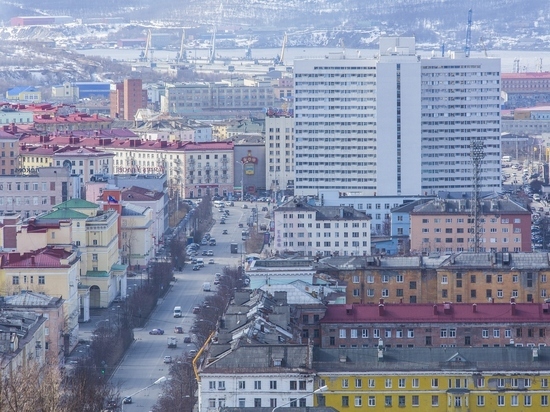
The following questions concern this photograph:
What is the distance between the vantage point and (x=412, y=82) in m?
55.9

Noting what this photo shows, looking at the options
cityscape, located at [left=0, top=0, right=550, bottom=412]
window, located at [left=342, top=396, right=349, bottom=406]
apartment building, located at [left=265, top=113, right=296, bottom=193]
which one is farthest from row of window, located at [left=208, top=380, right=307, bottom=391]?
apartment building, located at [left=265, top=113, right=296, bottom=193]

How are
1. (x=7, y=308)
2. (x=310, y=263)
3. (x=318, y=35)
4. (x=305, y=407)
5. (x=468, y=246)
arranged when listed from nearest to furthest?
(x=305, y=407), (x=7, y=308), (x=310, y=263), (x=468, y=246), (x=318, y=35)

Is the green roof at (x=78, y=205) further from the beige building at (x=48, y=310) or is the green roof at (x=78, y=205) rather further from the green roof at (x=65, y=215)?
the beige building at (x=48, y=310)

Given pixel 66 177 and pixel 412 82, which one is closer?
pixel 66 177

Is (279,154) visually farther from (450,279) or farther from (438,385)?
(438,385)

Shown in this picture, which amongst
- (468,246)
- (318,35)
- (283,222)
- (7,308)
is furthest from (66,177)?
(318,35)

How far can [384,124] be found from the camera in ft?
184

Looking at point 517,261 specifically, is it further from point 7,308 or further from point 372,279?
point 7,308

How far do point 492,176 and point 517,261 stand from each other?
2090 cm

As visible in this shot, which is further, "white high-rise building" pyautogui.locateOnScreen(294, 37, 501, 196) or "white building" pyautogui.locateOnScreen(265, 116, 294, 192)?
"white building" pyautogui.locateOnScreen(265, 116, 294, 192)

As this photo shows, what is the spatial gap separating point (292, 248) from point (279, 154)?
18.9 meters

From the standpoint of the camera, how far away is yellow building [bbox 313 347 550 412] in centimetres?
2677

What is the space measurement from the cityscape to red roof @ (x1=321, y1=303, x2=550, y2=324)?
4cm

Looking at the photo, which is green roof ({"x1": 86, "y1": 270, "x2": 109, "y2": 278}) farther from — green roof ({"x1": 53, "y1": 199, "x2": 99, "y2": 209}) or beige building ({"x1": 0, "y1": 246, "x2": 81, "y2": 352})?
beige building ({"x1": 0, "y1": 246, "x2": 81, "y2": 352})
